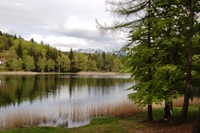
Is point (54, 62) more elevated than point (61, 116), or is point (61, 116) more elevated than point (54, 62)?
point (54, 62)

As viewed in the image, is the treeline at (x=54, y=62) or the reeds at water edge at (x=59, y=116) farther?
the treeline at (x=54, y=62)

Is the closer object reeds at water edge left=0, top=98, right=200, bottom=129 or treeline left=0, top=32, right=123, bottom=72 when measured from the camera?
reeds at water edge left=0, top=98, right=200, bottom=129

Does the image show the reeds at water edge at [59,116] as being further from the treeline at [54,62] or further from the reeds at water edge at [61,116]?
the treeline at [54,62]

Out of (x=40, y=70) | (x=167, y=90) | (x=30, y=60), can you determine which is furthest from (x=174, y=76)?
(x=40, y=70)

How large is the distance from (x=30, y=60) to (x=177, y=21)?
364 feet

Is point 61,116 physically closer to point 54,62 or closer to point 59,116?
point 59,116

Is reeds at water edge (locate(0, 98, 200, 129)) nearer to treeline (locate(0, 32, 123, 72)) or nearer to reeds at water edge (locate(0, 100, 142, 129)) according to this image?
reeds at water edge (locate(0, 100, 142, 129))

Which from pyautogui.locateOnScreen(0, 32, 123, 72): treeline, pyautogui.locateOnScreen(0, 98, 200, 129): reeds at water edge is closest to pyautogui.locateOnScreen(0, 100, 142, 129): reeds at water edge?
pyautogui.locateOnScreen(0, 98, 200, 129): reeds at water edge

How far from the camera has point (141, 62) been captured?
45.8 ft

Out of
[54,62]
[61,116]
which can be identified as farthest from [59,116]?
[54,62]

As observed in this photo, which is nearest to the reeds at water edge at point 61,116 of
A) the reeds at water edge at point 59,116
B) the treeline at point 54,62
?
the reeds at water edge at point 59,116

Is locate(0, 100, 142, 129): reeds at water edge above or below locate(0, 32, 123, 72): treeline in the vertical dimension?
below

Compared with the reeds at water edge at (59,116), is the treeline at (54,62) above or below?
above

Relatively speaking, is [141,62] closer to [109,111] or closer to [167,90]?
[167,90]
